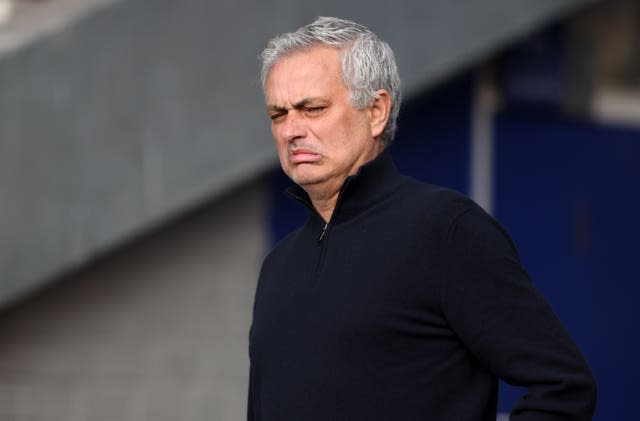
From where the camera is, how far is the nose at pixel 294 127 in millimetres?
2293

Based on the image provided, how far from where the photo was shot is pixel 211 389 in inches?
226

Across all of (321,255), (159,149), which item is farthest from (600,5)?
(321,255)

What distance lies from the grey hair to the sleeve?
0.43m

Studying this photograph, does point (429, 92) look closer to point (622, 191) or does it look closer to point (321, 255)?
point (622, 191)

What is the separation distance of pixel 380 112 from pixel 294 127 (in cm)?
20

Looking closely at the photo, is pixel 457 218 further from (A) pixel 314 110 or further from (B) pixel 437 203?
(A) pixel 314 110

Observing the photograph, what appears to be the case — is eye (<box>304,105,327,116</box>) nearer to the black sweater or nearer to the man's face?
the man's face

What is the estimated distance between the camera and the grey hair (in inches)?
89.8

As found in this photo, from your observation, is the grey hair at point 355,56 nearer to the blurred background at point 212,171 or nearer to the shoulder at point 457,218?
the shoulder at point 457,218

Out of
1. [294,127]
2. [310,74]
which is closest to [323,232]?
[294,127]

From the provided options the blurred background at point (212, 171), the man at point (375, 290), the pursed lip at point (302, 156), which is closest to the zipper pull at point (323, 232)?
the man at point (375, 290)

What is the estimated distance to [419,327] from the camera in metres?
2.07

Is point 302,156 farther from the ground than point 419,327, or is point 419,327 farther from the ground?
point 302,156

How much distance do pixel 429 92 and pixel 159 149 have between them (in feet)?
5.50
